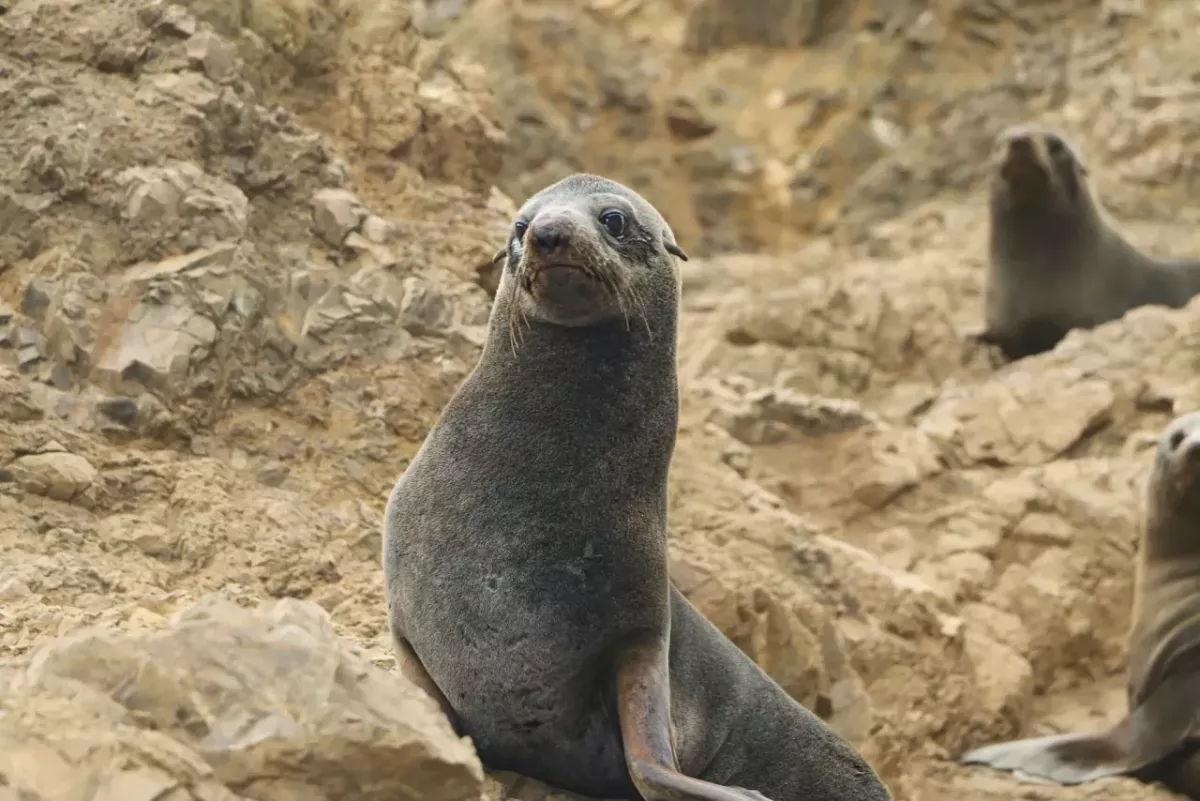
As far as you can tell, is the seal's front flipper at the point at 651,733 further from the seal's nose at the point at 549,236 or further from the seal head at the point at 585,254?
the seal's nose at the point at 549,236

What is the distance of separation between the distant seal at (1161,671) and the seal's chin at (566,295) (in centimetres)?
302

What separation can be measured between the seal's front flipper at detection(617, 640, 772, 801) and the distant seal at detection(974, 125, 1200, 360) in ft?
22.1

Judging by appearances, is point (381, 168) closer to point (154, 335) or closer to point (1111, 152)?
point (154, 335)

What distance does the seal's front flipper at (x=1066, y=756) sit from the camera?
18.1 ft

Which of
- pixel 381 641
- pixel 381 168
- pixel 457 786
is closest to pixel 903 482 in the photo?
pixel 381 168

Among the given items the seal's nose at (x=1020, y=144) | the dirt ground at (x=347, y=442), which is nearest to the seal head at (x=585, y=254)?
the dirt ground at (x=347, y=442)

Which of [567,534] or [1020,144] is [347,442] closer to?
[567,534]

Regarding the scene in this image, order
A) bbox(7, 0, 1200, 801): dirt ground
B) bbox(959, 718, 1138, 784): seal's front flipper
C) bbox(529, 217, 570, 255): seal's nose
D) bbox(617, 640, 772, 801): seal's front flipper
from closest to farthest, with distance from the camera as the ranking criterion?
bbox(7, 0, 1200, 801): dirt ground → bbox(617, 640, 772, 801): seal's front flipper → bbox(529, 217, 570, 255): seal's nose → bbox(959, 718, 1138, 784): seal's front flipper

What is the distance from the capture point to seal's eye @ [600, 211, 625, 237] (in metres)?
3.45

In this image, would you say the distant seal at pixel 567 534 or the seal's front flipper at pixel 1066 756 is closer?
the distant seal at pixel 567 534

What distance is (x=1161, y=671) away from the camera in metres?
5.78

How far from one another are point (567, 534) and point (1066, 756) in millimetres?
3113

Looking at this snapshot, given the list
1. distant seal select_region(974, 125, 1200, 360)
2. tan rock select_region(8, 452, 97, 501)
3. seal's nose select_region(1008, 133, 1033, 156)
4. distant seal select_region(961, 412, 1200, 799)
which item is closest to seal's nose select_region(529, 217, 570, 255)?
tan rock select_region(8, 452, 97, 501)

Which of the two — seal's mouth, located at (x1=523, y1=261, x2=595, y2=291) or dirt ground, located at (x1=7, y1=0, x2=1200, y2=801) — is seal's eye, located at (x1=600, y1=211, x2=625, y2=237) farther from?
dirt ground, located at (x1=7, y1=0, x2=1200, y2=801)
